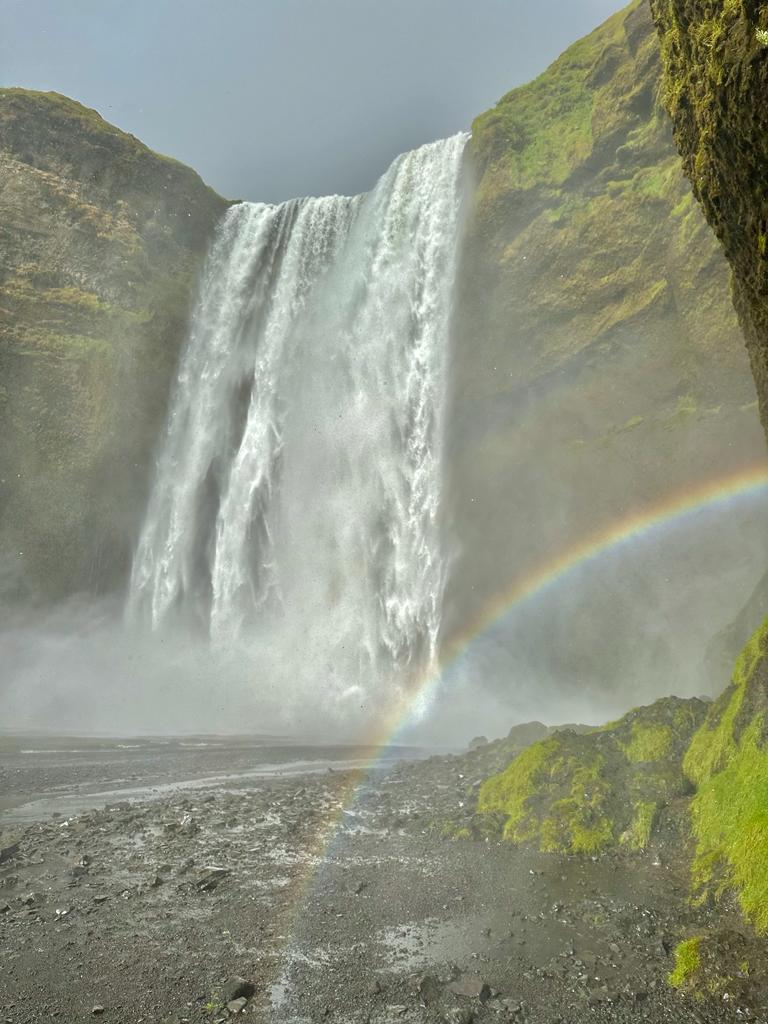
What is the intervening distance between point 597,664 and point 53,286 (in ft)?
112

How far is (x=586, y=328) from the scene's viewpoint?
1184 inches

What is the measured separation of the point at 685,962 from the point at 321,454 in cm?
3193

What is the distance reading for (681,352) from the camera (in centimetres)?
2781

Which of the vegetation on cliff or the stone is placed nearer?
the stone

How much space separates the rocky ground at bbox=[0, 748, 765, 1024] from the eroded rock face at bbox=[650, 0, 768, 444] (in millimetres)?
6387

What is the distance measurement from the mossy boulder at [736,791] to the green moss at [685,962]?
65 centimetres

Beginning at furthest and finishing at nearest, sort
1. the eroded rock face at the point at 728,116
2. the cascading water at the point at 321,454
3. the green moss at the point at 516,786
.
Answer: the cascading water at the point at 321,454
the green moss at the point at 516,786
the eroded rock face at the point at 728,116

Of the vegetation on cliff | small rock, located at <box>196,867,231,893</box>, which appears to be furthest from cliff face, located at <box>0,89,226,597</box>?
small rock, located at <box>196,867,231,893</box>

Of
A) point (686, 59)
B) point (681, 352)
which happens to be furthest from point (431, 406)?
point (686, 59)

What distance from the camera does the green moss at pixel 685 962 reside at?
5.24m

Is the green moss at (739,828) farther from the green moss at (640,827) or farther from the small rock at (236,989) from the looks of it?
the small rock at (236,989)

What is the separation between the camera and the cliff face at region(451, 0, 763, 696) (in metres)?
27.2


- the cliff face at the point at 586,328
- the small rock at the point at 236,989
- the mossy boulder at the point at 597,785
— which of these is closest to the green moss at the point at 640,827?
the mossy boulder at the point at 597,785

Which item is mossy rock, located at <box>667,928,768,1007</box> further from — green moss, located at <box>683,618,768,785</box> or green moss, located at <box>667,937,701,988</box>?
green moss, located at <box>683,618,768,785</box>
